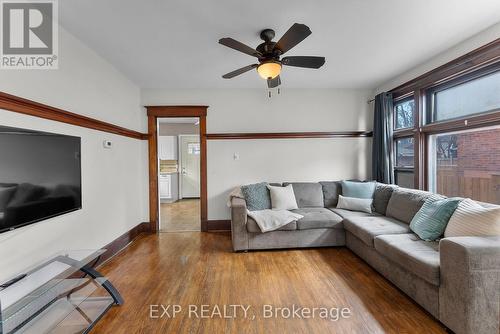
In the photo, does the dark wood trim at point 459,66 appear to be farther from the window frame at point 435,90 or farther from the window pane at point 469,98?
the window pane at point 469,98

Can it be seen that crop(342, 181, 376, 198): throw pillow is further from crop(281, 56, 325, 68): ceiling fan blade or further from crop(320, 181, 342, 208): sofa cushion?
crop(281, 56, 325, 68): ceiling fan blade

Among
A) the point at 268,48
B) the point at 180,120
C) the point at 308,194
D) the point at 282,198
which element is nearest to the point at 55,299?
the point at 268,48

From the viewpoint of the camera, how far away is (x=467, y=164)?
2738mm

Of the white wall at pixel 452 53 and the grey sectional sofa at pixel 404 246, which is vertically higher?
the white wall at pixel 452 53

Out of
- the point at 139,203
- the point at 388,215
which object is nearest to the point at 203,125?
the point at 139,203

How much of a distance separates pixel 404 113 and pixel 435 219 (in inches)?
87.2

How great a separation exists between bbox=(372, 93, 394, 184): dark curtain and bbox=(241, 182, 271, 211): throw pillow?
2055 millimetres

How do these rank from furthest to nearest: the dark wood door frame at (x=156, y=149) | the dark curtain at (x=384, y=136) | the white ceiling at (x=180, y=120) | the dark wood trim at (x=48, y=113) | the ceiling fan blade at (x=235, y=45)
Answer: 1. the white ceiling at (x=180, y=120)
2. the dark wood door frame at (x=156, y=149)
3. the dark curtain at (x=384, y=136)
4. the ceiling fan blade at (x=235, y=45)
5. the dark wood trim at (x=48, y=113)

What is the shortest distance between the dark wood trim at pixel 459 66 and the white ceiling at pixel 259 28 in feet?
0.70

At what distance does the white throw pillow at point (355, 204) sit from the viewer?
3.39 m

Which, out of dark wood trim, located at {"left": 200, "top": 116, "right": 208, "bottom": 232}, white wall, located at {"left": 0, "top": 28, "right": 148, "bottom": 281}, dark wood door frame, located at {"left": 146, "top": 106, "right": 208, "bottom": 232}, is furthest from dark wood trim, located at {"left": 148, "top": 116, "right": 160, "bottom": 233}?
dark wood trim, located at {"left": 200, "top": 116, "right": 208, "bottom": 232}

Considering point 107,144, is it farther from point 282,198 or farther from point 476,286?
point 476,286

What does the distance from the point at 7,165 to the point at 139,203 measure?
8.24 feet

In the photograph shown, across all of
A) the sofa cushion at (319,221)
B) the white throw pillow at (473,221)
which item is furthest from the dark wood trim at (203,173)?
the white throw pillow at (473,221)
